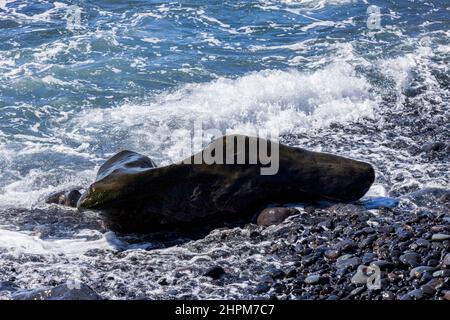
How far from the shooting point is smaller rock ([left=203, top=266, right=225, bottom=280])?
605 cm

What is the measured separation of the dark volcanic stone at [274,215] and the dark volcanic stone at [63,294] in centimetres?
202

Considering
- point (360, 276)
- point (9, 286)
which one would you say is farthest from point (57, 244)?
point (360, 276)

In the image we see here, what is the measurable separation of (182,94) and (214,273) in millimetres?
6083

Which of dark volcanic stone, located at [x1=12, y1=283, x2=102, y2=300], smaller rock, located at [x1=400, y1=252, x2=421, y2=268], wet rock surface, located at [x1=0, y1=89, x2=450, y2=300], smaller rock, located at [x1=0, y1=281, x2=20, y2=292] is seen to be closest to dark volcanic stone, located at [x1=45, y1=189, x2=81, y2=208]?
wet rock surface, located at [x1=0, y1=89, x2=450, y2=300]

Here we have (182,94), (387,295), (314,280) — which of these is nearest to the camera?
(387,295)

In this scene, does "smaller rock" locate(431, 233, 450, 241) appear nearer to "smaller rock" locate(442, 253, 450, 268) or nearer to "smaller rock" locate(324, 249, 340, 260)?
"smaller rock" locate(442, 253, 450, 268)

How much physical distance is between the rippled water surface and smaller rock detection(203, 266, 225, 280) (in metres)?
0.18

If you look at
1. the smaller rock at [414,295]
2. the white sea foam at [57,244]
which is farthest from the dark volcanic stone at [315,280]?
the white sea foam at [57,244]

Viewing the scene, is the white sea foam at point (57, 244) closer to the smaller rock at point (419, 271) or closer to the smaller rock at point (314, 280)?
the smaller rock at point (314, 280)

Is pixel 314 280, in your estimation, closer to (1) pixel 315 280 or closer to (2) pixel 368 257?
(1) pixel 315 280

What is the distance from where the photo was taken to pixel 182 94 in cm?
1175

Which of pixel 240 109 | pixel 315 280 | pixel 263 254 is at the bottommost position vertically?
pixel 240 109

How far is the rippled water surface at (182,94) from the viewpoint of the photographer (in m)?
7.05
